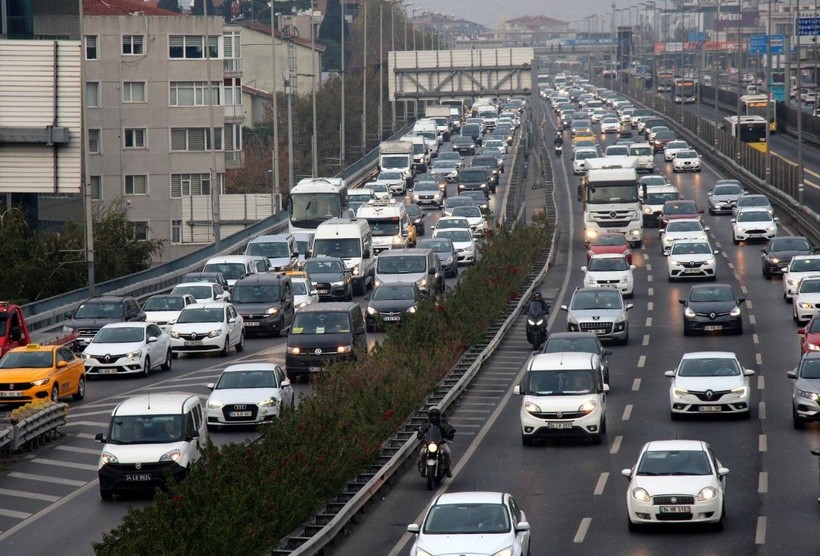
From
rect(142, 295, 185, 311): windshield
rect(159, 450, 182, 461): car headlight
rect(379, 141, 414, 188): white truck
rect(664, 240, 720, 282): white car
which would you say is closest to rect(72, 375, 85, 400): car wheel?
rect(142, 295, 185, 311): windshield

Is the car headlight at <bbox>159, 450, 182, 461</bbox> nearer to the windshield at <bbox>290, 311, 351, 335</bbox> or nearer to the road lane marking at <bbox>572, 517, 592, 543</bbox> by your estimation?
the road lane marking at <bbox>572, 517, 592, 543</bbox>

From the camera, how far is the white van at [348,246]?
182 ft

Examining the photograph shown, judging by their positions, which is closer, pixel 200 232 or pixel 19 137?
pixel 19 137

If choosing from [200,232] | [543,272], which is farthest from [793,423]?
[200,232]

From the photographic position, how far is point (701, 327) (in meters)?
43.1

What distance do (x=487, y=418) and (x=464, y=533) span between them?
13909 millimetres

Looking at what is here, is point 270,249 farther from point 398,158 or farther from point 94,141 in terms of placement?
point 94,141

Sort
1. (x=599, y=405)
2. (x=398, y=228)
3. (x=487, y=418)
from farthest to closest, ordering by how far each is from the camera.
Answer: (x=398, y=228) → (x=487, y=418) → (x=599, y=405)

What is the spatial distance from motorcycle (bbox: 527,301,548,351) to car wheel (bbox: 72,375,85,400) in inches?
461

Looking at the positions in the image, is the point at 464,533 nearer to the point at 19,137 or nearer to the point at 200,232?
the point at 19,137

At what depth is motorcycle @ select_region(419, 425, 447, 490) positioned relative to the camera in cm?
2659

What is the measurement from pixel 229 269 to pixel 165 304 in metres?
7.07

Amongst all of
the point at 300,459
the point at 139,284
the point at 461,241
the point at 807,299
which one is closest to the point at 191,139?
the point at 461,241

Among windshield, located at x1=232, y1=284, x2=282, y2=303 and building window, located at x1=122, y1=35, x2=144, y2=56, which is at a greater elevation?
building window, located at x1=122, y1=35, x2=144, y2=56
